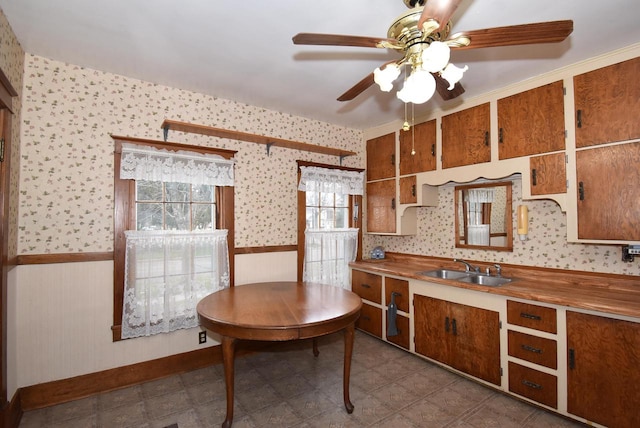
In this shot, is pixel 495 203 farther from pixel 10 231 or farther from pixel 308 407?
pixel 10 231

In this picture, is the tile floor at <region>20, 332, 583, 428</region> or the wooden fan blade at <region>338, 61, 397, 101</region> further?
the tile floor at <region>20, 332, 583, 428</region>

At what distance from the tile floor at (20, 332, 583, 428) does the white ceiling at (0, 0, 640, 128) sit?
252 centimetres

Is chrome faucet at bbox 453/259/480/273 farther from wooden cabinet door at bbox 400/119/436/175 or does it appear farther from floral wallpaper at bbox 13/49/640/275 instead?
wooden cabinet door at bbox 400/119/436/175

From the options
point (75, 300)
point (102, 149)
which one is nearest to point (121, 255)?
point (75, 300)

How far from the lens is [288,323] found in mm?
1812

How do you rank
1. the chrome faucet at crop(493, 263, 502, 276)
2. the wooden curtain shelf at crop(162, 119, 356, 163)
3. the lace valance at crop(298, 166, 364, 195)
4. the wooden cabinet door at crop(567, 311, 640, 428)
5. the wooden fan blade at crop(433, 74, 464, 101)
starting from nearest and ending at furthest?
the wooden fan blade at crop(433, 74, 464, 101) → the wooden cabinet door at crop(567, 311, 640, 428) → the wooden curtain shelf at crop(162, 119, 356, 163) → the chrome faucet at crop(493, 263, 502, 276) → the lace valance at crop(298, 166, 364, 195)

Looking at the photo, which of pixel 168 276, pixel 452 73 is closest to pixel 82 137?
pixel 168 276

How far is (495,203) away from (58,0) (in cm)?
357

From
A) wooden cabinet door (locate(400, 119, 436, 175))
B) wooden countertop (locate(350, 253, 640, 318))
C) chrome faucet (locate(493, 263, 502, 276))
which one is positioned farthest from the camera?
wooden cabinet door (locate(400, 119, 436, 175))

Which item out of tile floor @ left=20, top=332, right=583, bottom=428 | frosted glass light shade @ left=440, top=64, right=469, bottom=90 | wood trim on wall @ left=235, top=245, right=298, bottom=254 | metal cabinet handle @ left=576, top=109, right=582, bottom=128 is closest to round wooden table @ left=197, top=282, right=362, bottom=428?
tile floor @ left=20, top=332, right=583, bottom=428

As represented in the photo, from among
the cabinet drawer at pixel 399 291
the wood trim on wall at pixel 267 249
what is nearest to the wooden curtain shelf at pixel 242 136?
the wood trim on wall at pixel 267 249

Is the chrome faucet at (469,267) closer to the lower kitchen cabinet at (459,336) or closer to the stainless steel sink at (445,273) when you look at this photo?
the stainless steel sink at (445,273)

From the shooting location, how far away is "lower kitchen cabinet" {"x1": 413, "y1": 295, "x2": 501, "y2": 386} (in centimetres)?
240

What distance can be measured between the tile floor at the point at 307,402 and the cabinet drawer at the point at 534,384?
9 cm
